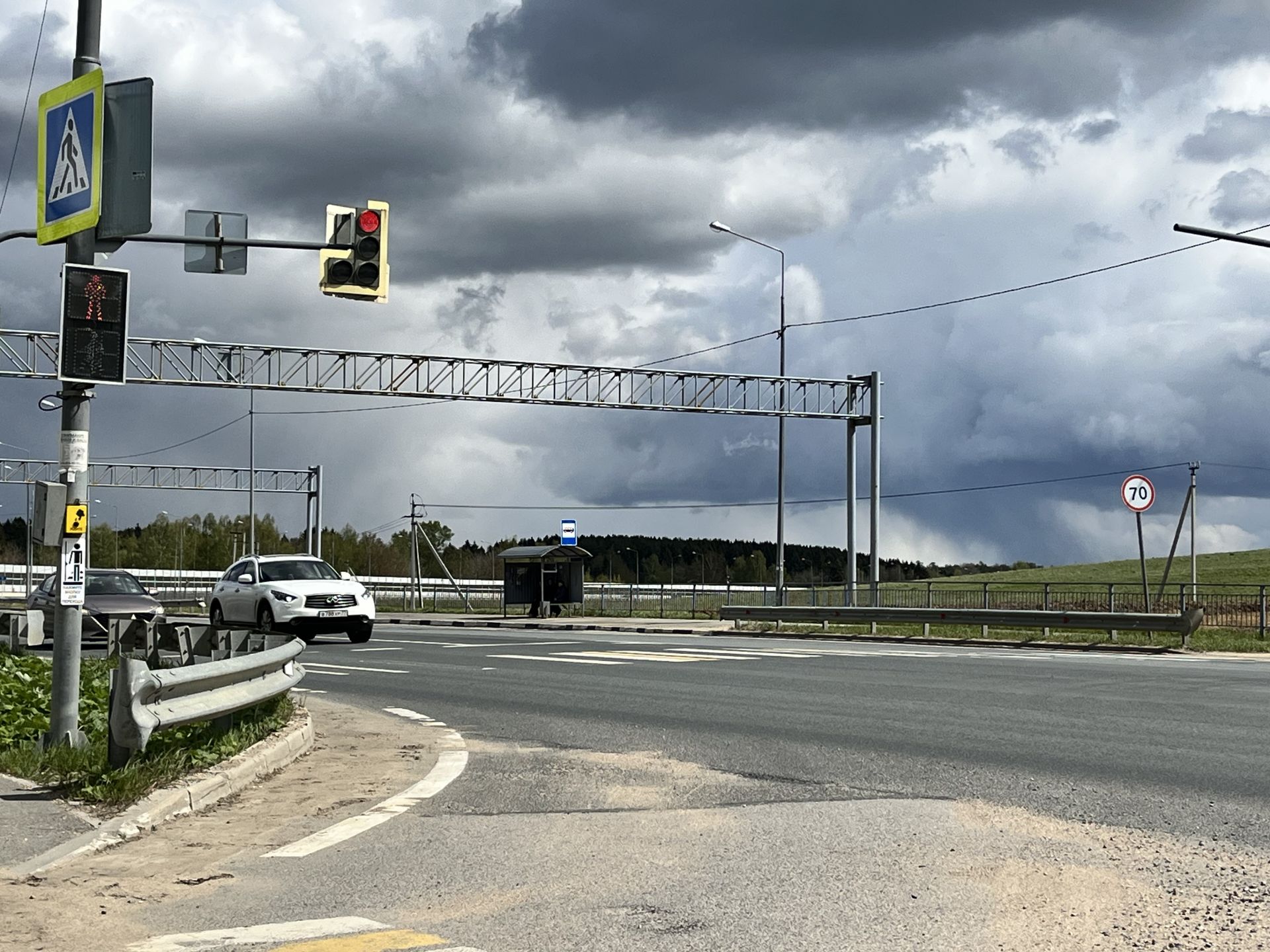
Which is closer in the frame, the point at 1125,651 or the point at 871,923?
the point at 871,923

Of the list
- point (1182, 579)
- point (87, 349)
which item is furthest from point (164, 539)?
point (87, 349)

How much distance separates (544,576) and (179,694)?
3821 centimetres

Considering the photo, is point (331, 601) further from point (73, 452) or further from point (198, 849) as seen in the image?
point (198, 849)

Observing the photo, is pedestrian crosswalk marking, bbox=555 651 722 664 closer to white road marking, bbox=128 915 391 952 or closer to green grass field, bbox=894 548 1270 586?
white road marking, bbox=128 915 391 952

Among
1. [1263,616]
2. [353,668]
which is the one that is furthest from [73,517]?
[1263,616]

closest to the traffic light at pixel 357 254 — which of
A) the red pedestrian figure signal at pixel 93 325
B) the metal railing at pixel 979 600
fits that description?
the red pedestrian figure signal at pixel 93 325

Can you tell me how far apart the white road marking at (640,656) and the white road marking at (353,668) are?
3.37 meters

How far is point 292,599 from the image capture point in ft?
85.7

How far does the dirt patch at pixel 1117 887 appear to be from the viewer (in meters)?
5.32

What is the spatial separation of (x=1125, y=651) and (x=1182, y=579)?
4955 centimetres

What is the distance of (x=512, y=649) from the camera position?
25.6m

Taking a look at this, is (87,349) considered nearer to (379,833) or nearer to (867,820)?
(379,833)

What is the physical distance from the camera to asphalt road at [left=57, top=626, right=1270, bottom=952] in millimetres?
5586

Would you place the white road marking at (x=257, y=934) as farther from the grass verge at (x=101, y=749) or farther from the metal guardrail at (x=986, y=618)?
the metal guardrail at (x=986, y=618)
